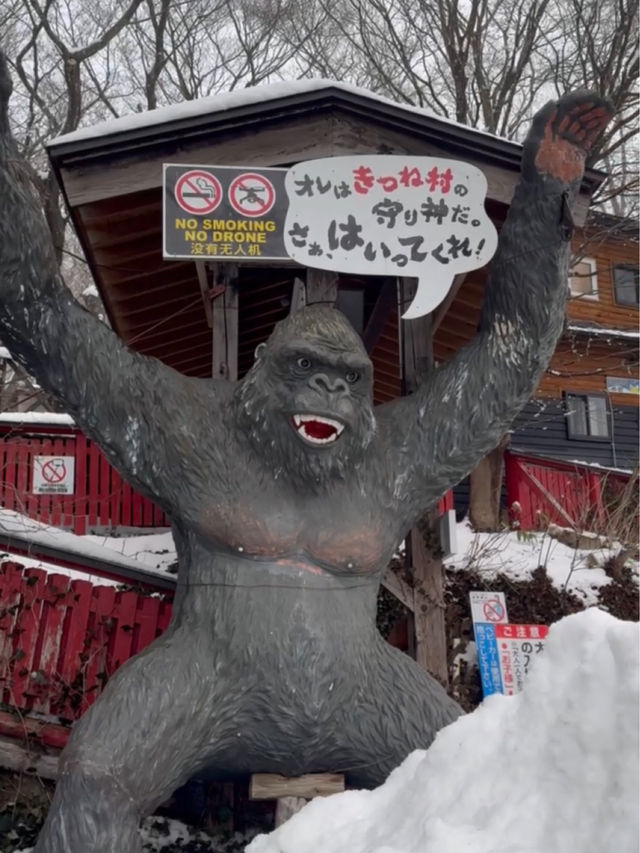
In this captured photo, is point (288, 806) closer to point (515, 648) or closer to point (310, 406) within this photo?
point (310, 406)

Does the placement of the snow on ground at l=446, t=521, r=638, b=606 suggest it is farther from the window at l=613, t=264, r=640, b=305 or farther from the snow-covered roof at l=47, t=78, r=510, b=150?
the window at l=613, t=264, r=640, b=305

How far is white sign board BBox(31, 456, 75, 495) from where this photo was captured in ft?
27.6

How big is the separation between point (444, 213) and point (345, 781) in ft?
7.43

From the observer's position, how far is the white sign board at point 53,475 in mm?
8398

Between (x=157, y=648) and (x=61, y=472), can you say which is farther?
(x=61, y=472)

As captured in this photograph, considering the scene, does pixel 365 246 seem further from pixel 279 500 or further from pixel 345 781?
pixel 345 781

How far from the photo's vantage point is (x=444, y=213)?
146 inches

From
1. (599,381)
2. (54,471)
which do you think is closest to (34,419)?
(54,471)

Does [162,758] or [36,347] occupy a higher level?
[36,347]

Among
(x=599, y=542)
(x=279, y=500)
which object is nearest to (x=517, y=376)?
(x=279, y=500)

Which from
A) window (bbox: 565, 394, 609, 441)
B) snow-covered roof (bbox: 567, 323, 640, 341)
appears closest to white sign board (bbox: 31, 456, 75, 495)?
snow-covered roof (bbox: 567, 323, 640, 341)

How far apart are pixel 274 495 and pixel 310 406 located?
36 centimetres

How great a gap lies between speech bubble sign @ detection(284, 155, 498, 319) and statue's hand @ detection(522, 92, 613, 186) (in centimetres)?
32

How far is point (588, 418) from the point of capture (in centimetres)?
1551
